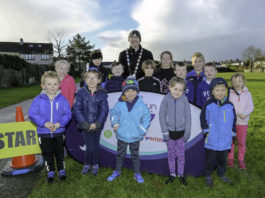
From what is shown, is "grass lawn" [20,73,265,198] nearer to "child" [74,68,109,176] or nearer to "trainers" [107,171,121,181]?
"trainers" [107,171,121,181]

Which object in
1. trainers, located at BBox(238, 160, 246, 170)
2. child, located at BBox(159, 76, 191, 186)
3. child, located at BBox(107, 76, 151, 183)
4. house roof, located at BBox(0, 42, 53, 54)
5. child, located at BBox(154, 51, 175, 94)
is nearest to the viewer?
child, located at BBox(159, 76, 191, 186)

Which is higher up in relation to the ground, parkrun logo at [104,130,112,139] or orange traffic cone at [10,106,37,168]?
parkrun logo at [104,130,112,139]

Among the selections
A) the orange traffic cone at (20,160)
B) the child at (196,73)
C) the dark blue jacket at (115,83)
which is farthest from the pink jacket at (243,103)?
the orange traffic cone at (20,160)

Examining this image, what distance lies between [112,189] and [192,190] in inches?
47.1

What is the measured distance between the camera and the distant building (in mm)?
55750

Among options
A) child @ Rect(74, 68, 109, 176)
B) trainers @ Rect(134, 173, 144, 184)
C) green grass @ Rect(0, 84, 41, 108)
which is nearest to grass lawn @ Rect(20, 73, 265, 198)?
trainers @ Rect(134, 173, 144, 184)

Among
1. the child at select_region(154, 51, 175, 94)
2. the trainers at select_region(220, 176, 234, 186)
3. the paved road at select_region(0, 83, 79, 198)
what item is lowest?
the paved road at select_region(0, 83, 79, 198)

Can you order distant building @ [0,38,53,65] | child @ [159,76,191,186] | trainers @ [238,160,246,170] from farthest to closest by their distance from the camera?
distant building @ [0,38,53,65], trainers @ [238,160,246,170], child @ [159,76,191,186]

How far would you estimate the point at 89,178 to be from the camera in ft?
11.4

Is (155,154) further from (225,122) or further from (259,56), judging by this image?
(259,56)

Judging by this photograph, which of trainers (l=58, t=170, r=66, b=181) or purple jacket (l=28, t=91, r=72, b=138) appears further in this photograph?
trainers (l=58, t=170, r=66, b=181)

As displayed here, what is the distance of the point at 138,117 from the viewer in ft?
10.7

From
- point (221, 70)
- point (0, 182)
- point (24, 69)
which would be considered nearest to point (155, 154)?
point (0, 182)

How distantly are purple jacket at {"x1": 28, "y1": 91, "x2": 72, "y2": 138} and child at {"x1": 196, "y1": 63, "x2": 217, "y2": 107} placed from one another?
2254 millimetres
